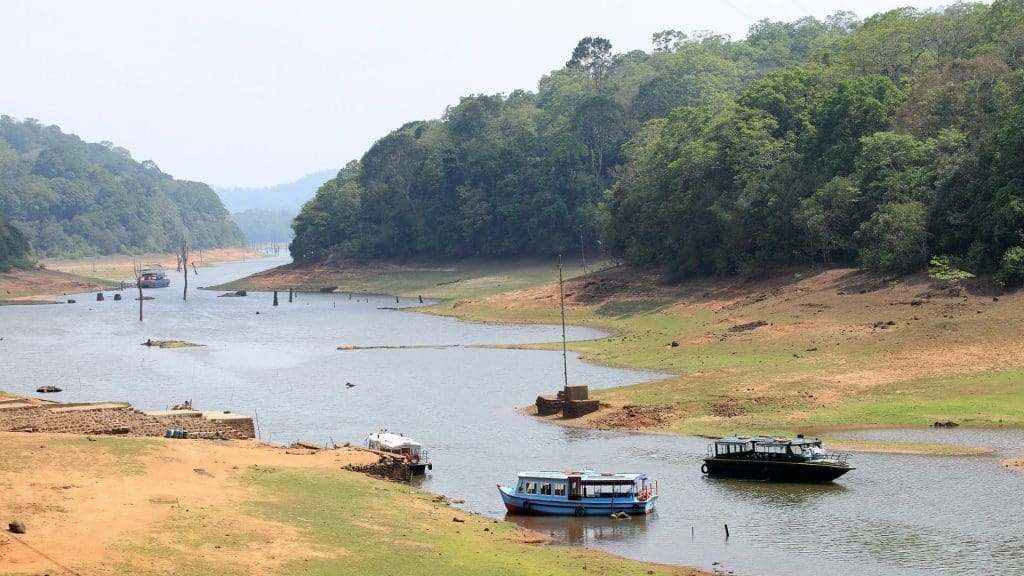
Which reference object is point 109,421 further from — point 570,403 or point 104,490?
point 570,403

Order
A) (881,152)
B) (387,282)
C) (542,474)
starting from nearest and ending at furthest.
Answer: (542,474), (881,152), (387,282)

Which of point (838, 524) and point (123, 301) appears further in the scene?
point (123, 301)

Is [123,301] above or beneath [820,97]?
beneath

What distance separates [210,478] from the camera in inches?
1734

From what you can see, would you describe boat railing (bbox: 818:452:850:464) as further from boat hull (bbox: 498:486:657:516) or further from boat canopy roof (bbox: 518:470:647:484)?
boat canopy roof (bbox: 518:470:647:484)

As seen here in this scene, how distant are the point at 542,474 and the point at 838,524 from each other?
10381 mm

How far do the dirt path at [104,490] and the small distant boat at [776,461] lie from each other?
45.2 feet

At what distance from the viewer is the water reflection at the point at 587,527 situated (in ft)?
139

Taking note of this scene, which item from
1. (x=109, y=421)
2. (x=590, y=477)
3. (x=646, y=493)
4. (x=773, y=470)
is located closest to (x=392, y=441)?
(x=590, y=477)

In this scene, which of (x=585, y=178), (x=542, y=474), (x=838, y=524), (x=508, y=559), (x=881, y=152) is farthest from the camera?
(x=585, y=178)

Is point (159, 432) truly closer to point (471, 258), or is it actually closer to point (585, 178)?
point (585, 178)

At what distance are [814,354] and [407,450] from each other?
1201 inches

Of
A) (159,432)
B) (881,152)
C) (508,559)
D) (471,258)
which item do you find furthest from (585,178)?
(508,559)

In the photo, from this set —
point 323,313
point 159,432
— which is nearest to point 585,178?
point 323,313
